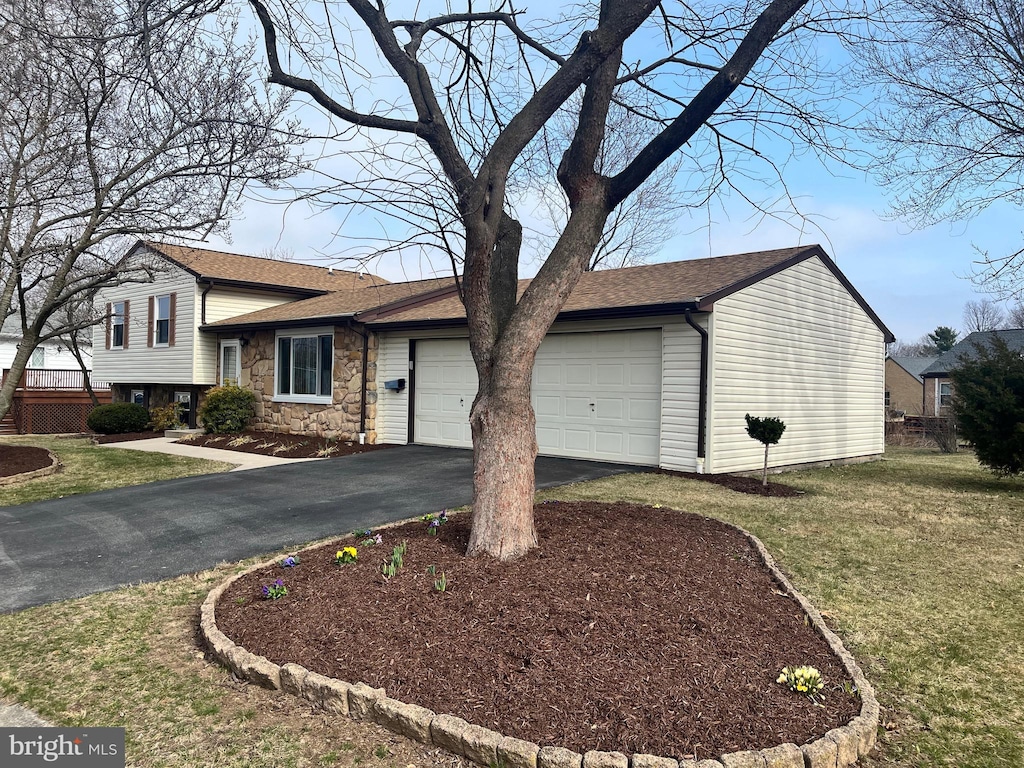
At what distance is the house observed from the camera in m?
10.5

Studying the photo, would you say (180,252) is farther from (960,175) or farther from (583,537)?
(960,175)

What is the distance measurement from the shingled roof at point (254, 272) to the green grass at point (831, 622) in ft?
42.4

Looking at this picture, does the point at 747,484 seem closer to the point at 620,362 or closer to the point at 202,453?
the point at 620,362

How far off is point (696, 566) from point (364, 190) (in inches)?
135

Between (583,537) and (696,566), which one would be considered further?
(583,537)

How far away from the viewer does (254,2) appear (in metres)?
5.11

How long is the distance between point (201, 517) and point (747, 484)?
7.11 meters

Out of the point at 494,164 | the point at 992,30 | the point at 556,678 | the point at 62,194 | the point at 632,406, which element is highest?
the point at 992,30

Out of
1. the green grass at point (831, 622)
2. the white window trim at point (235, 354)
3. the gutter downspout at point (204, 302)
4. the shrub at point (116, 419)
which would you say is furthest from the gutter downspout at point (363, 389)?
the green grass at point (831, 622)

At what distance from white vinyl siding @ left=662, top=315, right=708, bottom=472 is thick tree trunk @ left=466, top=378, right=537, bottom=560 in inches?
237

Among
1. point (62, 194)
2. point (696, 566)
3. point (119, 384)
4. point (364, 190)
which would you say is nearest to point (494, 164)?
point (364, 190)

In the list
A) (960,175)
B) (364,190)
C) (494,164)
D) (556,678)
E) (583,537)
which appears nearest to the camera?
(556,678)

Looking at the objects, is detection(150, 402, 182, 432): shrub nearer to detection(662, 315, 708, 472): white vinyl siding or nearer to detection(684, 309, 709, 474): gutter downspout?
detection(662, 315, 708, 472): white vinyl siding

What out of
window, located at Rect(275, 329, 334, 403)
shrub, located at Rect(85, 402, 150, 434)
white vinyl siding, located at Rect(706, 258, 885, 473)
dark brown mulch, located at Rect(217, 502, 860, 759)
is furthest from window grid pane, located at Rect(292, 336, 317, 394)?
dark brown mulch, located at Rect(217, 502, 860, 759)
